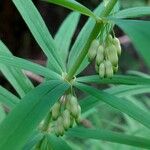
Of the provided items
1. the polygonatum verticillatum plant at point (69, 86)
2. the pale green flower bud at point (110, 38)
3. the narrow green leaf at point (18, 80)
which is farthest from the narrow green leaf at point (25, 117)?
the narrow green leaf at point (18, 80)

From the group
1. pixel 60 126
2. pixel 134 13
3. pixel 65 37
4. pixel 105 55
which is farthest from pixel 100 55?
pixel 65 37

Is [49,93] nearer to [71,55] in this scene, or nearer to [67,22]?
[71,55]

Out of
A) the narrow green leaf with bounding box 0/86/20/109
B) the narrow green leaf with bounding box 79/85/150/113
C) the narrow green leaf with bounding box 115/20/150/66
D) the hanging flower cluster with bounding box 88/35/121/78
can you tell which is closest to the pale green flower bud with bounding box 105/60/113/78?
the hanging flower cluster with bounding box 88/35/121/78

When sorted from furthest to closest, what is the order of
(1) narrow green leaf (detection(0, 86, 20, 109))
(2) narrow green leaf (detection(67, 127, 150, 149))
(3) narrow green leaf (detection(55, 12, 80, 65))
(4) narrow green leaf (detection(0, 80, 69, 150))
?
1. (3) narrow green leaf (detection(55, 12, 80, 65))
2. (1) narrow green leaf (detection(0, 86, 20, 109))
3. (2) narrow green leaf (detection(67, 127, 150, 149))
4. (4) narrow green leaf (detection(0, 80, 69, 150))

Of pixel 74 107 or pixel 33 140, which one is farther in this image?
pixel 33 140

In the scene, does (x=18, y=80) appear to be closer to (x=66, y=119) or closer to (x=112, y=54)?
(x=66, y=119)

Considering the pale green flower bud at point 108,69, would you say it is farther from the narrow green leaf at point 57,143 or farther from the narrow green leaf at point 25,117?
the narrow green leaf at point 57,143

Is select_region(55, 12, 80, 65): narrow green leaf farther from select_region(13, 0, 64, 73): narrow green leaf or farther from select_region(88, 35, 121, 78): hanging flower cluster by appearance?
select_region(88, 35, 121, 78): hanging flower cluster
